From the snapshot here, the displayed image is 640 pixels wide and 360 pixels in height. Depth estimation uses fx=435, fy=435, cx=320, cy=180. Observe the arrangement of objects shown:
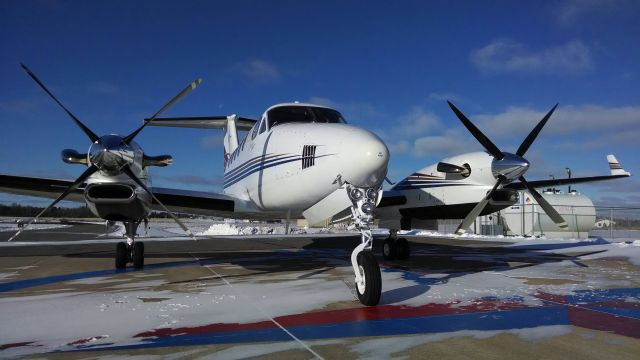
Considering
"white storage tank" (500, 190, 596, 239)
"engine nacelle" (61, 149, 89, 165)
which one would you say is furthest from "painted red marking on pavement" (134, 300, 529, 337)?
"white storage tank" (500, 190, 596, 239)

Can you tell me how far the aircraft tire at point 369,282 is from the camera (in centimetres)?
603

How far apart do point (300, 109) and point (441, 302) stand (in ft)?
15.1

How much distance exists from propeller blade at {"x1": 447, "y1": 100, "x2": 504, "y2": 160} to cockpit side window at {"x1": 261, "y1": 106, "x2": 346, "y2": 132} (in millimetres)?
4036

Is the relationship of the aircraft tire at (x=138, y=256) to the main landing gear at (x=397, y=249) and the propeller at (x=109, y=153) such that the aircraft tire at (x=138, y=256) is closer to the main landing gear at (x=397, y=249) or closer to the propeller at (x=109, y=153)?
the propeller at (x=109, y=153)

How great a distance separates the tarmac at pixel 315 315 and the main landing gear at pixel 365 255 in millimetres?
235

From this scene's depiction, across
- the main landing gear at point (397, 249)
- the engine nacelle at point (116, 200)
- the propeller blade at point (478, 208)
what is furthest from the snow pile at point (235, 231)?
the propeller blade at point (478, 208)

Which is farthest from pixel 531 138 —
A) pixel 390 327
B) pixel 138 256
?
pixel 138 256

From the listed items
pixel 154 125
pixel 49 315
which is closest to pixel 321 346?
pixel 49 315

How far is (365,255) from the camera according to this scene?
21.0 feet

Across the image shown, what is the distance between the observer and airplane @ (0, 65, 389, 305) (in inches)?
261

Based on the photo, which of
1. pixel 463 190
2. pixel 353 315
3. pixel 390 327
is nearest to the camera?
pixel 390 327

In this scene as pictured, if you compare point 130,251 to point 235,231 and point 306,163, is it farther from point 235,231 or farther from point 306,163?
point 235,231

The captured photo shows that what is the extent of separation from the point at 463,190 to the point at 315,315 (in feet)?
23.8

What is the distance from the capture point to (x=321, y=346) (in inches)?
167
